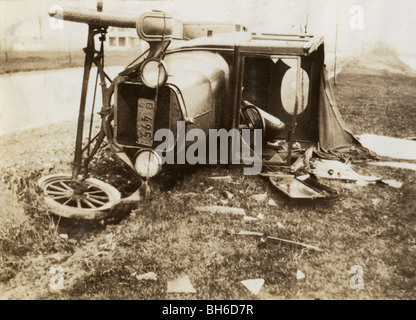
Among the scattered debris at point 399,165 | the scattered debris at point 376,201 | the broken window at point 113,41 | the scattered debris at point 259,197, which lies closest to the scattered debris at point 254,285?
the scattered debris at point 259,197

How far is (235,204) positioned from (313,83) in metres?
4.06

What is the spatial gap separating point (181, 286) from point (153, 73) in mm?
2404

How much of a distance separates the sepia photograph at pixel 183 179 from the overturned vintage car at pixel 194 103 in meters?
0.03

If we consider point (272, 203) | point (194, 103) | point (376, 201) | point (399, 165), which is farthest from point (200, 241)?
point (399, 165)

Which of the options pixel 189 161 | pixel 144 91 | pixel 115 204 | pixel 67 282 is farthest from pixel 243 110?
pixel 67 282

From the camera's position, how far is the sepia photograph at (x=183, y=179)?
3947 mm

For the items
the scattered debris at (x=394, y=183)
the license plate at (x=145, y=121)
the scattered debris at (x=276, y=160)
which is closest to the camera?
the license plate at (x=145, y=121)

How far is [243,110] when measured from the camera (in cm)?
715

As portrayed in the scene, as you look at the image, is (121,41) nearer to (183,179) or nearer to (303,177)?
(183,179)

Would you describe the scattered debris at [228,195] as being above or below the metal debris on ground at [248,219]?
above

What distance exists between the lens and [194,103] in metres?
5.38

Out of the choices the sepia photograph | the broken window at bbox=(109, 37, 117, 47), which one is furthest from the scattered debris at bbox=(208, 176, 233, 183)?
the broken window at bbox=(109, 37, 117, 47)

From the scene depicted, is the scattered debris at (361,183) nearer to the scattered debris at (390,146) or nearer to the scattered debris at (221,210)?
the scattered debris at (390,146)
